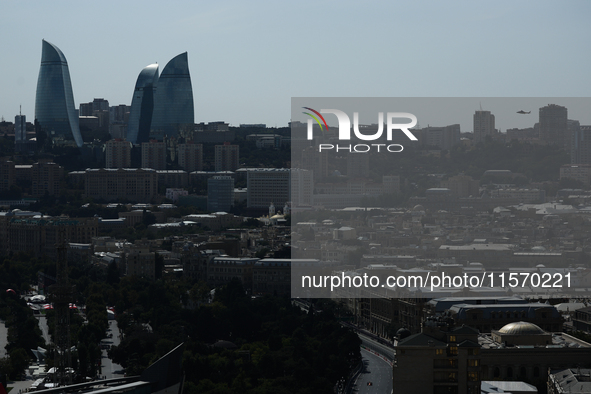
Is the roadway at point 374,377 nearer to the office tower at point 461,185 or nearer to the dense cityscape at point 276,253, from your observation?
the dense cityscape at point 276,253

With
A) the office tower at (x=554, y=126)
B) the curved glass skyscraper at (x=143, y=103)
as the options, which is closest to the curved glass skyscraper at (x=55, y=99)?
the curved glass skyscraper at (x=143, y=103)

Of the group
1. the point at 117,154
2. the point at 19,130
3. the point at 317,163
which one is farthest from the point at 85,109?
the point at 317,163

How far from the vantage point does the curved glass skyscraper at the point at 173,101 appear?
60.5 m

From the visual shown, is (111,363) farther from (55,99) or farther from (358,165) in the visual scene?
(55,99)

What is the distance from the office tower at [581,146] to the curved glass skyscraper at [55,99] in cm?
2805

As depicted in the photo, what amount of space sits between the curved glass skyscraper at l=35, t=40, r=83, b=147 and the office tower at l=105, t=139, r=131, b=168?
188cm

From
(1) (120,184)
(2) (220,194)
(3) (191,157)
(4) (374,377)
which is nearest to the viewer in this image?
(4) (374,377)

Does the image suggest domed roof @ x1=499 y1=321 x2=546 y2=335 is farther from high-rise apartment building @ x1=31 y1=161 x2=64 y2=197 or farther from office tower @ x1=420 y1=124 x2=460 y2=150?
high-rise apartment building @ x1=31 y1=161 x2=64 y2=197

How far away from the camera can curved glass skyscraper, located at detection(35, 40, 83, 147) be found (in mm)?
55438

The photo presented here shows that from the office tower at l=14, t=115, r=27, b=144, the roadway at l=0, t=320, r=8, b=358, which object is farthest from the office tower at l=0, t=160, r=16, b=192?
the roadway at l=0, t=320, r=8, b=358

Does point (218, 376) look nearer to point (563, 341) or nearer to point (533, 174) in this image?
point (563, 341)

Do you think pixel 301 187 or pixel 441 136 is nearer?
pixel 441 136

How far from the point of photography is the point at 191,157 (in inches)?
2301

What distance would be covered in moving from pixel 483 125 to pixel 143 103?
30727 millimetres
